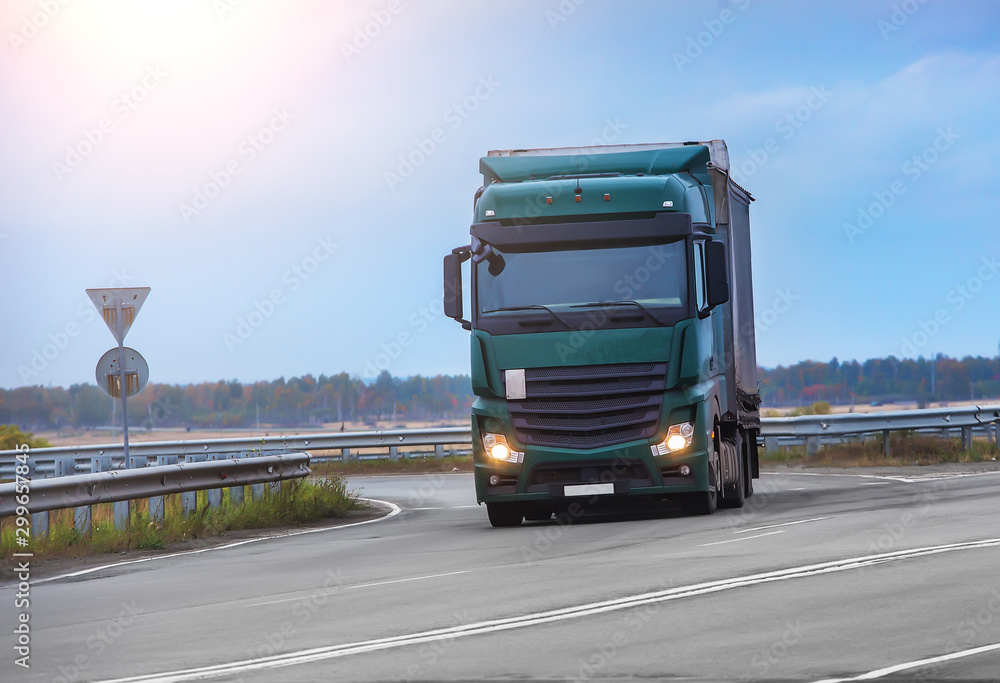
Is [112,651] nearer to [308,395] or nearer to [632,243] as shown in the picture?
[632,243]

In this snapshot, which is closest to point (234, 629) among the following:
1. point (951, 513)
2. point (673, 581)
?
point (673, 581)

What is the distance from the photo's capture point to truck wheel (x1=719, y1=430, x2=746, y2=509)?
17.1 meters

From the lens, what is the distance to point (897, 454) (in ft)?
88.2

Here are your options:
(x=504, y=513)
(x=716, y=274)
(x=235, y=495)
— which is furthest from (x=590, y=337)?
(x=235, y=495)

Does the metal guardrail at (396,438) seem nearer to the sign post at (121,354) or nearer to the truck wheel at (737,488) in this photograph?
the sign post at (121,354)

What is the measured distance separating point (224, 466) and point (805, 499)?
771cm

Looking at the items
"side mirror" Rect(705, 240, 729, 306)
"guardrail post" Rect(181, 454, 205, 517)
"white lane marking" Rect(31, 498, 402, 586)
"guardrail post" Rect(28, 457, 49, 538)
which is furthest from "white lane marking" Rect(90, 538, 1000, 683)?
"guardrail post" Rect(181, 454, 205, 517)

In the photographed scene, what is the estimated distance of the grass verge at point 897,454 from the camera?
25.8 m

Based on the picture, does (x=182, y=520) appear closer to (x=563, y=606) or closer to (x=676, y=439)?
(x=676, y=439)

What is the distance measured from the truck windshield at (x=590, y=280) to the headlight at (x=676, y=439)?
4.34ft

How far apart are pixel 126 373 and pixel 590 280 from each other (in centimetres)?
667

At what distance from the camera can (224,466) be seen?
698 inches

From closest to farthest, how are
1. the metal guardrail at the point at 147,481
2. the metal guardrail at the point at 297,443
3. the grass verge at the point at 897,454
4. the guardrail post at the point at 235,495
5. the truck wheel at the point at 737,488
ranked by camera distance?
the metal guardrail at the point at 147,481 < the truck wheel at the point at 737,488 < the guardrail post at the point at 235,495 < the grass verge at the point at 897,454 < the metal guardrail at the point at 297,443

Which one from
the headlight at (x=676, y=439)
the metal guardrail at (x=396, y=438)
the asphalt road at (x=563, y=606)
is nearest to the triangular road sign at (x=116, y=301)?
the asphalt road at (x=563, y=606)
